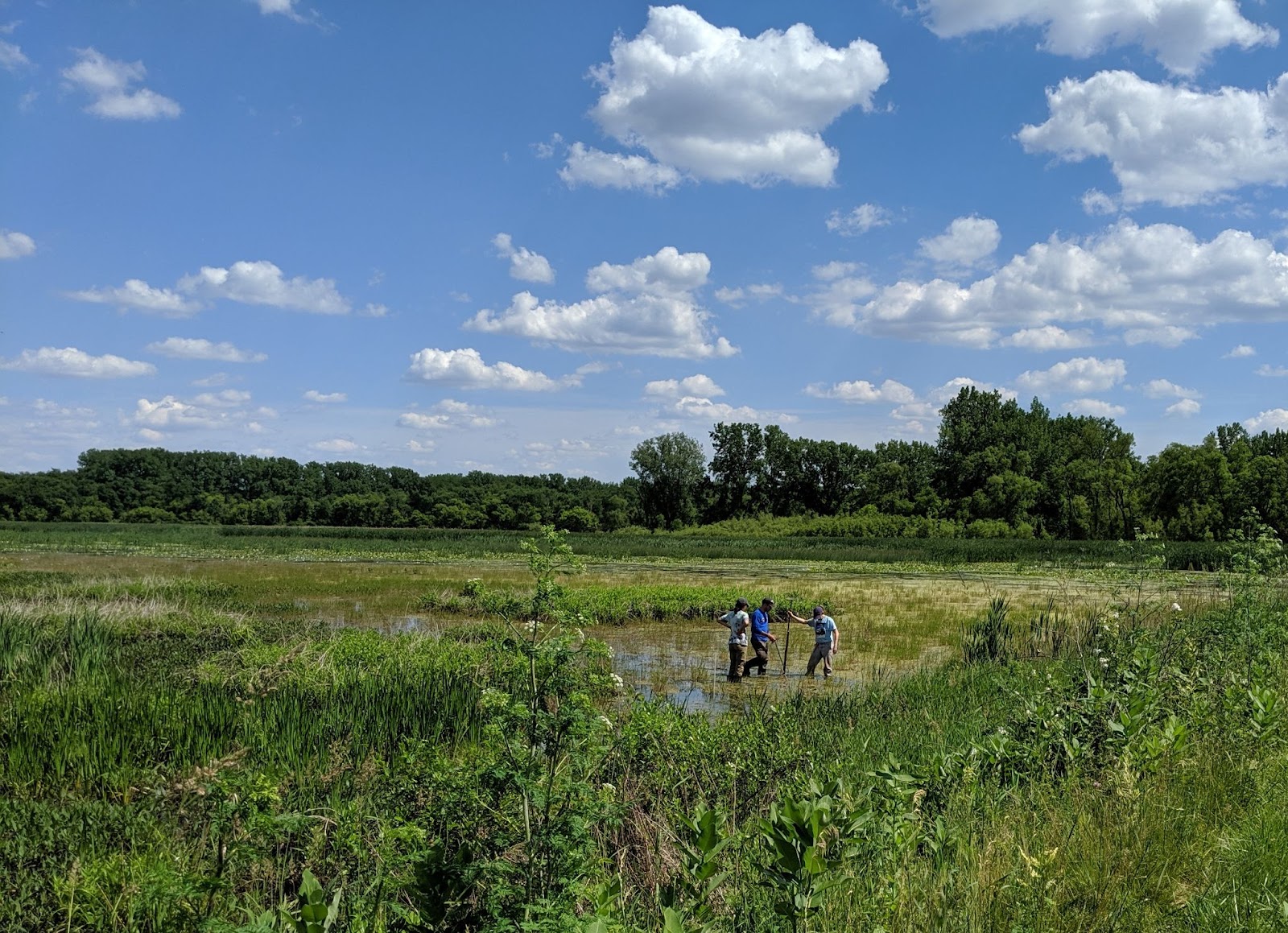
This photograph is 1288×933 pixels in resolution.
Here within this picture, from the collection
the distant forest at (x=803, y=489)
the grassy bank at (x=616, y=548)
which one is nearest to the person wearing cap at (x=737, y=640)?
the grassy bank at (x=616, y=548)

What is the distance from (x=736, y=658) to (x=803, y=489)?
291 feet

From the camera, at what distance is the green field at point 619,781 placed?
383 cm

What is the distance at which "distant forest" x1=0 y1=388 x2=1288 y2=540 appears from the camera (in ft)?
226

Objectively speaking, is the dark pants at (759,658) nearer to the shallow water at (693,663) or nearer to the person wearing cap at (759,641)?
the person wearing cap at (759,641)

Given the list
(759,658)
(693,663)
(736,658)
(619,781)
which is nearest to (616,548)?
(693,663)

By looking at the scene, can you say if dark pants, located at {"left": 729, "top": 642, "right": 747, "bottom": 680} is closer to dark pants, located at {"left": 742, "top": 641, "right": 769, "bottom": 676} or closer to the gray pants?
dark pants, located at {"left": 742, "top": 641, "right": 769, "bottom": 676}

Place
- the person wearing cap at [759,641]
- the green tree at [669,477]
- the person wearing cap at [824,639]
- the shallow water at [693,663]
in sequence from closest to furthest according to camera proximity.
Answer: the shallow water at [693,663], the person wearing cap at [824,639], the person wearing cap at [759,641], the green tree at [669,477]

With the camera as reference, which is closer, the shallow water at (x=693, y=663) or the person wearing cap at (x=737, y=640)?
the shallow water at (x=693, y=663)

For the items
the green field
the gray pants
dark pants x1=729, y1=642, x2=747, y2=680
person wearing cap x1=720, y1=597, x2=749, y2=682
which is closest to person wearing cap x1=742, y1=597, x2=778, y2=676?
person wearing cap x1=720, y1=597, x2=749, y2=682

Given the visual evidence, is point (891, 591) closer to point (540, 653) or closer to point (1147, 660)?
point (1147, 660)

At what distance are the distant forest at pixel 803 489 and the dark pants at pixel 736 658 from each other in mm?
42215

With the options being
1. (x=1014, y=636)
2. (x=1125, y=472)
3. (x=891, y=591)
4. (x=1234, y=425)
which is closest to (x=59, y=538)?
(x=891, y=591)

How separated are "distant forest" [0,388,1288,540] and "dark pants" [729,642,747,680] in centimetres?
4221

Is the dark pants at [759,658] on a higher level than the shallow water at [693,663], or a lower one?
higher
